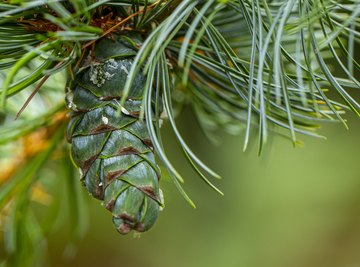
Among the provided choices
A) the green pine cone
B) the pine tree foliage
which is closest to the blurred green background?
the pine tree foliage

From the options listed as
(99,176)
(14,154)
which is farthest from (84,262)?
(99,176)

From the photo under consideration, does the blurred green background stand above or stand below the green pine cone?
below

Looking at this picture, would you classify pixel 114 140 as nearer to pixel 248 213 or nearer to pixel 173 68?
pixel 173 68

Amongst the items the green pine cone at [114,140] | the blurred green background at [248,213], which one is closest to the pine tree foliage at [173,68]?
the green pine cone at [114,140]

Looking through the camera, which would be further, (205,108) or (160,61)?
(205,108)

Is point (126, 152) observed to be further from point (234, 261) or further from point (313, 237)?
point (313, 237)

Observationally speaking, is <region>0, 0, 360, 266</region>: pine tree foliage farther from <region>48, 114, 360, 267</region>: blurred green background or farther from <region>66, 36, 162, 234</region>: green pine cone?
<region>48, 114, 360, 267</region>: blurred green background
